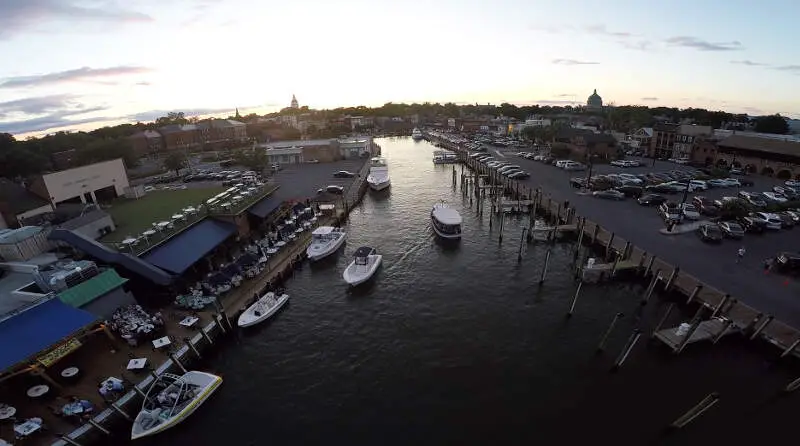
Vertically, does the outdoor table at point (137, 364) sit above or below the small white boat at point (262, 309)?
above

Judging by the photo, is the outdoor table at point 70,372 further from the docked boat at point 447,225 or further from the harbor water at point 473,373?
the docked boat at point 447,225

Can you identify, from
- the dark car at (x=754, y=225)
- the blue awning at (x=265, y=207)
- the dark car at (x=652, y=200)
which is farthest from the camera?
the dark car at (x=652, y=200)

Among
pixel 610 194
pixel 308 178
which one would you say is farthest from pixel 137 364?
pixel 610 194

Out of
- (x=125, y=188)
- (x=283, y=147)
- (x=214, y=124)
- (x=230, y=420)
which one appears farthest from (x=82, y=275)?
(x=214, y=124)

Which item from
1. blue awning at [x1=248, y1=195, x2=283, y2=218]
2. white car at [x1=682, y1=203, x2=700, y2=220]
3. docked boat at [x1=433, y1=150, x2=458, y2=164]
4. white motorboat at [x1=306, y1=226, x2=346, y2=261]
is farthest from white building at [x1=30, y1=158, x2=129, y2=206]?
white car at [x1=682, y1=203, x2=700, y2=220]

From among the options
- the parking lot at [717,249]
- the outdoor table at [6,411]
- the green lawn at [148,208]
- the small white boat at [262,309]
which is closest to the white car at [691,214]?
the parking lot at [717,249]

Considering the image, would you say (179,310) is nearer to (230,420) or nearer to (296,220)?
(230,420)

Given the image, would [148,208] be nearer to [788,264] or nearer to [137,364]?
[137,364]
